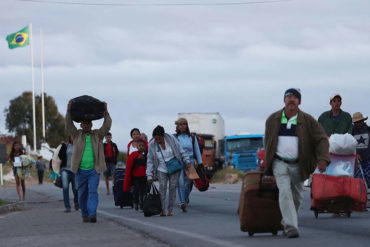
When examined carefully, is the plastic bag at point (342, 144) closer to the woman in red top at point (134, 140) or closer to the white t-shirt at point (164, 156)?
the white t-shirt at point (164, 156)

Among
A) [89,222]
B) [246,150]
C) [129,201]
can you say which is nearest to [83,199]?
[89,222]

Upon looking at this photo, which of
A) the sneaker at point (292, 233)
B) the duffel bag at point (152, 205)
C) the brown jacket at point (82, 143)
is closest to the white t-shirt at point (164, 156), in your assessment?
the duffel bag at point (152, 205)

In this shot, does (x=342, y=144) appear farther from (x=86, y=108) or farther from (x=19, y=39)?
(x=19, y=39)

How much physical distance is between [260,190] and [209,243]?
3.27ft

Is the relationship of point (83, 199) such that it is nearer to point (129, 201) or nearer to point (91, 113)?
point (91, 113)

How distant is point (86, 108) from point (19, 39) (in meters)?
58.5

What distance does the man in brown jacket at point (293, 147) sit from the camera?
10.1 m

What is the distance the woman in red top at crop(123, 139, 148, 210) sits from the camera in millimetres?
17469

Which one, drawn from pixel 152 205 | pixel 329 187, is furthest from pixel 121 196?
pixel 329 187

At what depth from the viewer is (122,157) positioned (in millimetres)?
127938

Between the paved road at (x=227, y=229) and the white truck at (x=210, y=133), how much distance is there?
113 feet

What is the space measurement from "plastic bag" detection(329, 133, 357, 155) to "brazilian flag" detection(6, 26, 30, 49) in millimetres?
58703

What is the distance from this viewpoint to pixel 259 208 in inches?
400

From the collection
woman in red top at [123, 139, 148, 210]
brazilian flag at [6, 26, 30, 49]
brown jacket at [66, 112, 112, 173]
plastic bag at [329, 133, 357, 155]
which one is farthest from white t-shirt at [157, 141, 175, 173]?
brazilian flag at [6, 26, 30, 49]
